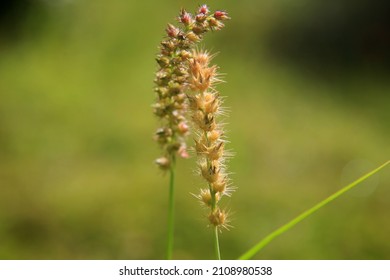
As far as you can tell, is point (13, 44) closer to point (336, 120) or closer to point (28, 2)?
point (28, 2)

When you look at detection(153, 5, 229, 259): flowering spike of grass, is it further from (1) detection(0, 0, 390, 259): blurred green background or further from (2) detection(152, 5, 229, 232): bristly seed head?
(1) detection(0, 0, 390, 259): blurred green background

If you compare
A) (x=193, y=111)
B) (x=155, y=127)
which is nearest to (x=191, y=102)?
(x=193, y=111)

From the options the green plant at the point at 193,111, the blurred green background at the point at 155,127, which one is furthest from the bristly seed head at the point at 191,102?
the blurred green background at the point at 155,127

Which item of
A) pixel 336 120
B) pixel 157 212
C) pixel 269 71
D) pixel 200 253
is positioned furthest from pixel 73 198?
pixel 269 71

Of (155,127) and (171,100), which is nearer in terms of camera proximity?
(171,100)

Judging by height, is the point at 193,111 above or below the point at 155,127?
below

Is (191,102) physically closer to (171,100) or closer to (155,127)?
(171,100)
